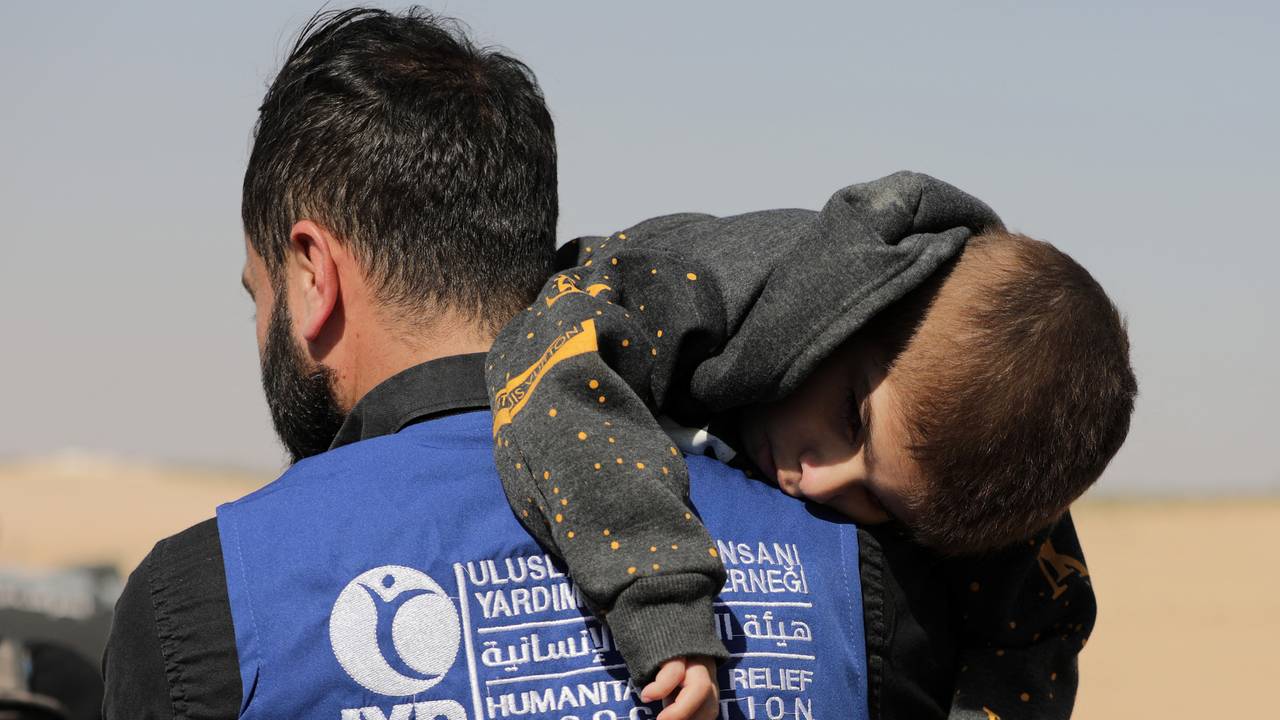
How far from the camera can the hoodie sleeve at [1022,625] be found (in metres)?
1.90

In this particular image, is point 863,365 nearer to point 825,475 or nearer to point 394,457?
point 825,475

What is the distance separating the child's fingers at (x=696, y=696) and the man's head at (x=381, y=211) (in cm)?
79

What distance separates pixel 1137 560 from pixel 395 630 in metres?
18.2

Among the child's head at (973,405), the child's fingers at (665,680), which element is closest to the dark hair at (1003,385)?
the child's head at (973,405)

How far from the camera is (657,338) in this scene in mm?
1728

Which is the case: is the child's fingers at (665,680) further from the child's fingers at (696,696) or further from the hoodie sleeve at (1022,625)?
the hoodie sleeve at (1022,625)

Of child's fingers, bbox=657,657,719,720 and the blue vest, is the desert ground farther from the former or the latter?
child's fingers, bbox=657,657,719,720

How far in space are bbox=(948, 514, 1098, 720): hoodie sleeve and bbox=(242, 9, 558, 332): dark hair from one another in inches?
40.0

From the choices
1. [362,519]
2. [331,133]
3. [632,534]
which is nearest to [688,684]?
[632,534]

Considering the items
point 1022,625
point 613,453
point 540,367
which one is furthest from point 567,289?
point 1022,625

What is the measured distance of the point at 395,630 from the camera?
1428 mm

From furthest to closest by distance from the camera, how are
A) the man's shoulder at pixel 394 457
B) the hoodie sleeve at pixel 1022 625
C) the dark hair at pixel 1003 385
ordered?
1. the hoodie sleeve at pixel 1022 625
2. the dark hair at pixel 1003 385
3. the man's shoulder at pixel 394 457

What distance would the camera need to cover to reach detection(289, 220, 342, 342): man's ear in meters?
1.96

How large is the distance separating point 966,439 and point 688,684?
0.63m
